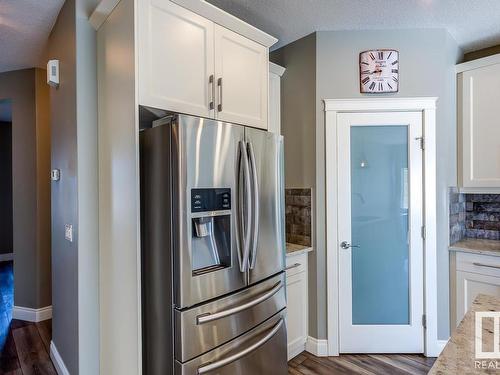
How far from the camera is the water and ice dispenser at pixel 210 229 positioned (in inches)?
60.0

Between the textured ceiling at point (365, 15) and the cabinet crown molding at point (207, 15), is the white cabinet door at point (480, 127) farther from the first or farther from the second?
the cabinet crown molding at point (207, 15)

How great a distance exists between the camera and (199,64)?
175 centimetres

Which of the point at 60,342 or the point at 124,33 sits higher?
the point at 124,33

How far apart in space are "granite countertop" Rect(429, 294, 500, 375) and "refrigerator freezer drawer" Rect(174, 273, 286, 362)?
3.15 feet

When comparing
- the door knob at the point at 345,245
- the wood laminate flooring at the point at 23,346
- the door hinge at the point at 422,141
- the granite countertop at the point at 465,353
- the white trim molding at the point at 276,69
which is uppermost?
the white trim molding at the point at 276,69

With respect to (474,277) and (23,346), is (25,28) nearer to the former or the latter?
(23,346)

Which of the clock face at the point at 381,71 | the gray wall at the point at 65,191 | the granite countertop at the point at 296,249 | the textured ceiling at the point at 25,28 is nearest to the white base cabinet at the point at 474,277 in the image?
the granite countertop at the point at 296,249

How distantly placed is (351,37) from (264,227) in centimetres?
185

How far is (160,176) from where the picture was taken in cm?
152

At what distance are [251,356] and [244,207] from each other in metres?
0.80

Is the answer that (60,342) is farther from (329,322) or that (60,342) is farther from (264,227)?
(329,322)

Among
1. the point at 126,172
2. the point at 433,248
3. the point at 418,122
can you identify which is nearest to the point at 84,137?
the point at 126,172

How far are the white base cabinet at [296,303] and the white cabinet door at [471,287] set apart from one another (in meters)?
1.29

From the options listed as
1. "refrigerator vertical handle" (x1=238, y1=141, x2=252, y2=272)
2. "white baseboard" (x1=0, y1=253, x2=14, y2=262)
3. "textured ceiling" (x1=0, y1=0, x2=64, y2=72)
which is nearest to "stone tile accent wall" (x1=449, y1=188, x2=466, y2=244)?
"refrigerator vertical handle" (x1=238, y1=141, x2=252, y2=272)
